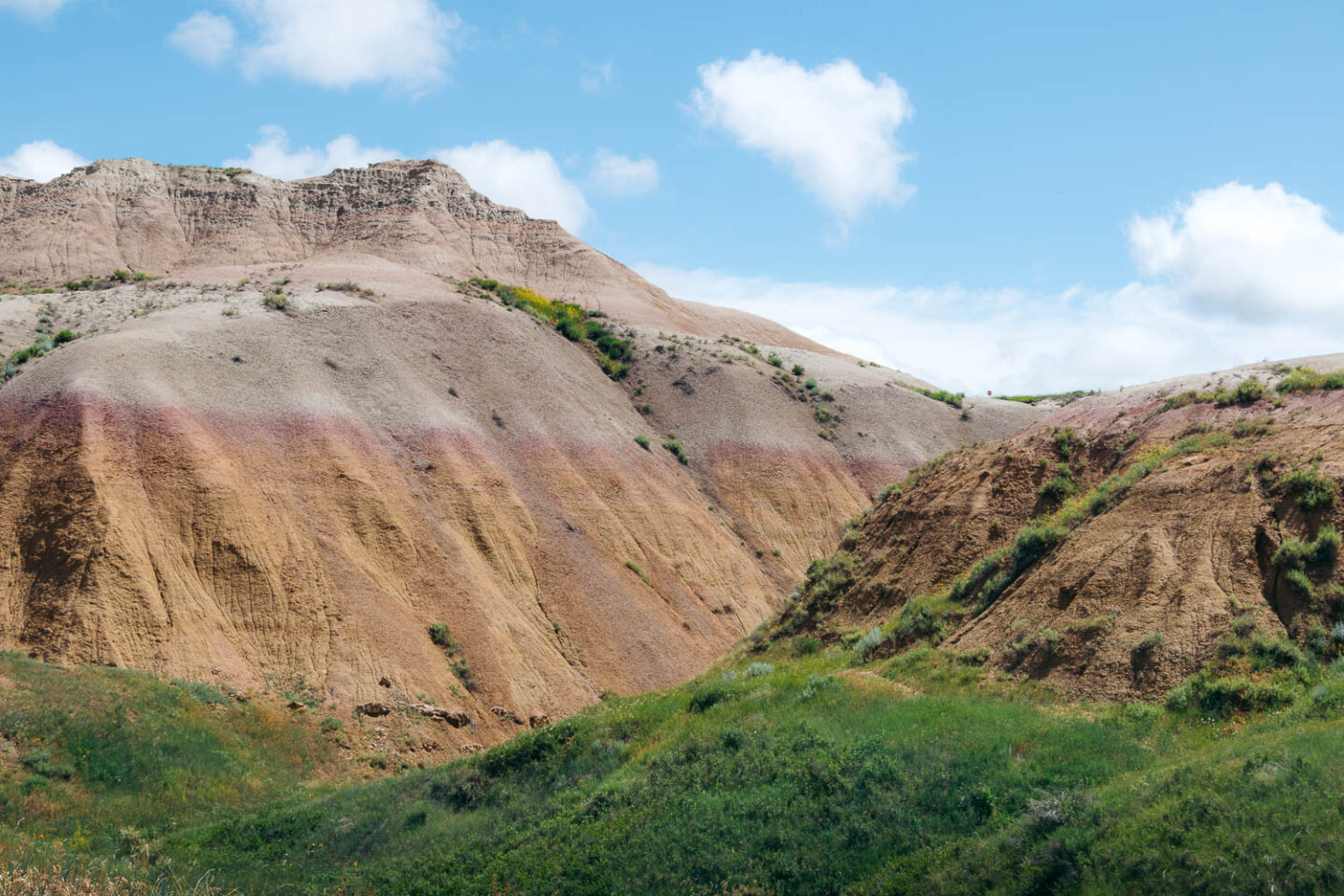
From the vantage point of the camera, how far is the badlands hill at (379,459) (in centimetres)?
2664

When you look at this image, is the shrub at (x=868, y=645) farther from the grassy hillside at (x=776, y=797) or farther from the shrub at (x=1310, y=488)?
the shrub at (x=1310, y=488)

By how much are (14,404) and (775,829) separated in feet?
93.4

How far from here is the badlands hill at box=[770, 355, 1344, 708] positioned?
43.3 ft

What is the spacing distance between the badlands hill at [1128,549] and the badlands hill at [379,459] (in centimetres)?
1266

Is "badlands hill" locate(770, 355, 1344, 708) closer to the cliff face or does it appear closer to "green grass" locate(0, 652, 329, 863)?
"green grass" locate(0, 652, 329, 863)

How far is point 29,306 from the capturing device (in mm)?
42062

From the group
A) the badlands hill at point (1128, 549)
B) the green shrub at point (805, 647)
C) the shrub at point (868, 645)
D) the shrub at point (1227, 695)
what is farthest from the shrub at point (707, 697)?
the shrub at point (1227, 695)

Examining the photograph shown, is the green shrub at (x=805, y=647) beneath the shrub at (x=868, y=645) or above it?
beneath

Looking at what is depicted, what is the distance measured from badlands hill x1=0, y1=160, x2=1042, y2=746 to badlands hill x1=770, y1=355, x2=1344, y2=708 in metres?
12.7

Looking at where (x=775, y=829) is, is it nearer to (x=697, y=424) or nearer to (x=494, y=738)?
(x=494, y=738)

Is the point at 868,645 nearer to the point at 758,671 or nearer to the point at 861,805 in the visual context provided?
the point at 758,671

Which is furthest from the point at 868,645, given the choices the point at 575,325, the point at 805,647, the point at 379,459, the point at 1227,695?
the point at 575,325

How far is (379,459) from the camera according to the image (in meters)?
34.2

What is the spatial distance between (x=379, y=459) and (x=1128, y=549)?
25591 millimetres
